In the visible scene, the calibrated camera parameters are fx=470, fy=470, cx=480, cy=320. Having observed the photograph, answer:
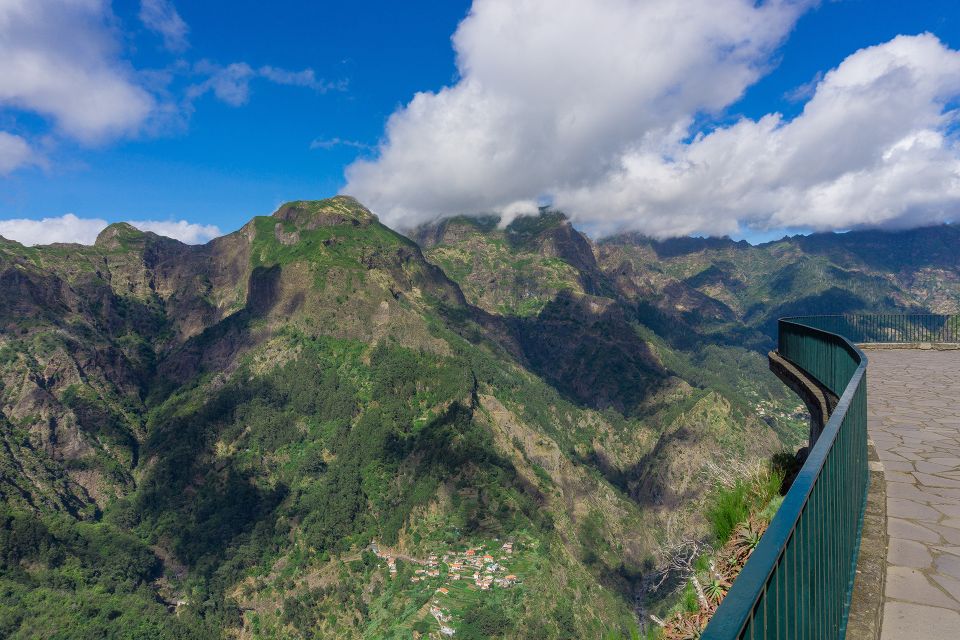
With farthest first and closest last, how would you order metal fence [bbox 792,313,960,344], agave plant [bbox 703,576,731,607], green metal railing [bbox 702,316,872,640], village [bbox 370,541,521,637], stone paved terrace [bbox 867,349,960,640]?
village [bbox 370,541,521,637]
metal fence [bbox 792,313,960,344]
agave plant [bbox 703,576,731,607]
stone paved terrace [bbox 867,349,960,640]
green metal railing [bbox 702,316,872,640]

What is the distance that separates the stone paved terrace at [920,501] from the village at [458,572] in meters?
109

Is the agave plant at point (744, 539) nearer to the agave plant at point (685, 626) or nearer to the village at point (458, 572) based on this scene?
the agave plant at point (685, 626)

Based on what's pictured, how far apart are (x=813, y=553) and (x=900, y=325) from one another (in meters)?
27.5

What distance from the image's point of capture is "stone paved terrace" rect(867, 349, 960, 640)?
4.78 meters

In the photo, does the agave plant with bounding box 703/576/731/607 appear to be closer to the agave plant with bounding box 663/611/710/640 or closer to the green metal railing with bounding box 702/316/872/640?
the agave plant with bounding box 663/611/710/640

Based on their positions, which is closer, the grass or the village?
the grass

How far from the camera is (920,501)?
7121 mm

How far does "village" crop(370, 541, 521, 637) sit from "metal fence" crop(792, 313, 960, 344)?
337 feet

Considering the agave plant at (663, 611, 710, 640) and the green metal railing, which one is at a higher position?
the green metal railing

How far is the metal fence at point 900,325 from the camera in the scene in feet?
75.7

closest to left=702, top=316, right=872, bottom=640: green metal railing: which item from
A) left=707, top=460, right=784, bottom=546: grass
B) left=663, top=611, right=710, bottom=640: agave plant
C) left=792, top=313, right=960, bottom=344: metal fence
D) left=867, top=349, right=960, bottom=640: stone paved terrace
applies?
left=867, top=349, right=960, bottom=640: stone paved terrace

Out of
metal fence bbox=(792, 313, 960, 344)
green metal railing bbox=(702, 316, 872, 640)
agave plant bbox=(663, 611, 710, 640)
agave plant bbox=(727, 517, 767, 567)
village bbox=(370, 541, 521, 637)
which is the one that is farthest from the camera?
village bbox=(370, 541, 521, 637)

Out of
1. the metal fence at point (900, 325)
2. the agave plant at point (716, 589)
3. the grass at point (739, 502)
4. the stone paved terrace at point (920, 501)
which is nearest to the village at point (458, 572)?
the metal fence at point (900, 325)

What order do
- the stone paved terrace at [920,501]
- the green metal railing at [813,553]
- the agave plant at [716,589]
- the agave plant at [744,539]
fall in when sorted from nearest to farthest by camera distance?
1. the green metal railing at [813,553]
2. the stone paved terrace at [920,501]
3. the agave plant at [716,589]
4. the agave plant at [744,539]
